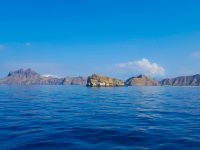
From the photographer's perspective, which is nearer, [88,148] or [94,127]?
[88,148]

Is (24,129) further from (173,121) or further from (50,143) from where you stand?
(173,121)

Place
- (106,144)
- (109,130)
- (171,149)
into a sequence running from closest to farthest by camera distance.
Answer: (171,149)
(106,144)
(109,130)

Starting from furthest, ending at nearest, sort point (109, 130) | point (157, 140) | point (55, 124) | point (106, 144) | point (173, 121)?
point (173, 121)
point (55, 124)
point (109, 130)
point (157, 140)
point (106, 144)

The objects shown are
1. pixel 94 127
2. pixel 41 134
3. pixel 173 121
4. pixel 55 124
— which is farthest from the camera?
pixel 173 121

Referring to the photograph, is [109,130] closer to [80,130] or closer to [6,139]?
[80,130]

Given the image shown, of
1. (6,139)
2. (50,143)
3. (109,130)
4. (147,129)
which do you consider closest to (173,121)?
(147,129)

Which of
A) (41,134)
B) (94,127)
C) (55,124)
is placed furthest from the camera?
(55,124)

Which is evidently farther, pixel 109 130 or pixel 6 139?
pixel 109 130

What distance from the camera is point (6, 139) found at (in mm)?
21203

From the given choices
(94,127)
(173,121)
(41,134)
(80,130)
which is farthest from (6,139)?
(173,121)

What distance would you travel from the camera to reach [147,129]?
2589cm

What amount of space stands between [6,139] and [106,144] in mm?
7681

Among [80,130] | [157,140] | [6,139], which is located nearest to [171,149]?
[157,140]

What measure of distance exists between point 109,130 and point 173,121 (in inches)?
371
